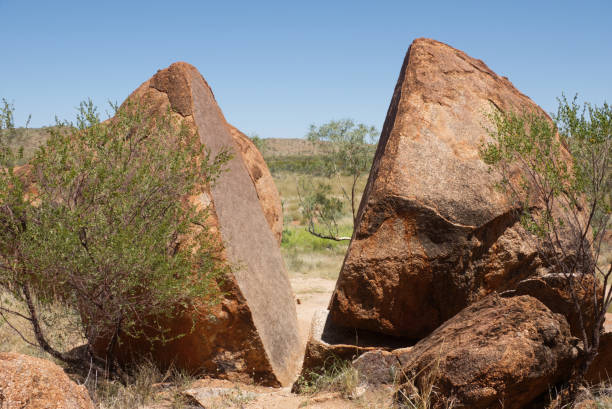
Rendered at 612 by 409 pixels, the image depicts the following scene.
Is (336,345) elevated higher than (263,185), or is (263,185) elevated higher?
(263,185)

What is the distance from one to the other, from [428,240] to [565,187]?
50.9 inches

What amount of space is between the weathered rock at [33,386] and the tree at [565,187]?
3.71 m

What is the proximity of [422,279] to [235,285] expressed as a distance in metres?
1.78

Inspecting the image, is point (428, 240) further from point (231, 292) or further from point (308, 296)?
point (308, 296)

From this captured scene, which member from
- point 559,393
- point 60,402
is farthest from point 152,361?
point 559,393

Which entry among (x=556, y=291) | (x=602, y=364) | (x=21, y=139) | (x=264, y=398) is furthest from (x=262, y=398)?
(x=21, y=139)

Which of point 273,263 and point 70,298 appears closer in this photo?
point 70,298

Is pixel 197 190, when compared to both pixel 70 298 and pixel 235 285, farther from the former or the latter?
pixel 70 298

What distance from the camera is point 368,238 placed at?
194 inches

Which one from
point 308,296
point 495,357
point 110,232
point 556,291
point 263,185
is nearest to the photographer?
point 495,357

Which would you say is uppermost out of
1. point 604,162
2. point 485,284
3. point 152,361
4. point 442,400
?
point 604,162

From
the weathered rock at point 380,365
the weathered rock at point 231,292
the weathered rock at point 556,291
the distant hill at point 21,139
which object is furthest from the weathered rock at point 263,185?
the weathered rock at point 556,291

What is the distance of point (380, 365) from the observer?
483 centimetres

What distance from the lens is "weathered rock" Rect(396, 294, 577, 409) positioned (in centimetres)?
386
